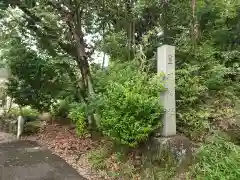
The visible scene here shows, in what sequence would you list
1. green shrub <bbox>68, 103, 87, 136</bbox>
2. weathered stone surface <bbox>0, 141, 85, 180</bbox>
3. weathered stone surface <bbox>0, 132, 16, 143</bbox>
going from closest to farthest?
weathered stone surface <bbox>0, 141, 85, 180</bbox> < green shrub <bbox>68, 103, 87, 136</bbox> < weathered stone surface <bbox>0, 132, 16, 143</bbox>

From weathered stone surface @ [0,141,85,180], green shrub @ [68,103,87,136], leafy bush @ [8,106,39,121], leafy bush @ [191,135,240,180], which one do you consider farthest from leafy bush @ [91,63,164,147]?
leafy bush @ [8,106,39,121]

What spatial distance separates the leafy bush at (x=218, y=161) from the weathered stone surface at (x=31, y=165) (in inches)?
74.6

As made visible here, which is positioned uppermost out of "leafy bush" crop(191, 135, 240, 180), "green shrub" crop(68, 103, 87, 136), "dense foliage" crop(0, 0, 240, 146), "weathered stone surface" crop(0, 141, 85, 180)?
"dense foliage" crop(0, 0, 240, 146)

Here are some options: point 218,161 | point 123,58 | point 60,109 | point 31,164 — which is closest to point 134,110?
point 218,161

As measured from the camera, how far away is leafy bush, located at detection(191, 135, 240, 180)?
122 inches

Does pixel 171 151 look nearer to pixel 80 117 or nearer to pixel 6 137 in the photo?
pixel 80 117

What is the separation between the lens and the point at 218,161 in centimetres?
333

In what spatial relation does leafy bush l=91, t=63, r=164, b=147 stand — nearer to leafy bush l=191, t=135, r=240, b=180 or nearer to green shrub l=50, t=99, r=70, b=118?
leafy bush l=191, t=135, r=240, b=180

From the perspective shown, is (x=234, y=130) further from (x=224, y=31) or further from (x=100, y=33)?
(x=100, y=33)

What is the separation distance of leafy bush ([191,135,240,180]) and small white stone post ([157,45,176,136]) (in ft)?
1.95

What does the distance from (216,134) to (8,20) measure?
221 inches

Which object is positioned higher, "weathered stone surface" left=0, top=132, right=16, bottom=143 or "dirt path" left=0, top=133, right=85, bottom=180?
"weathered stone surface" left=0, top=132, right=16, bottom=143

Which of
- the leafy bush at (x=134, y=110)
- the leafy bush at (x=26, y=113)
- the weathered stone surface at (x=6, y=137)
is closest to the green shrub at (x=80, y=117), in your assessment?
the leafy bush at (x=134, y=110)

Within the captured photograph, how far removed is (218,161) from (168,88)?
4.32 feet
